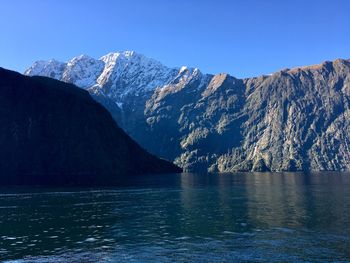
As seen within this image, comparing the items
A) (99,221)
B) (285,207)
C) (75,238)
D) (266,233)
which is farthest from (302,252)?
(285,207)

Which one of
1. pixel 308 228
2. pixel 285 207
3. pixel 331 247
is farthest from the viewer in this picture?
pixel 285 207

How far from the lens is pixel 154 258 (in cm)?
5128

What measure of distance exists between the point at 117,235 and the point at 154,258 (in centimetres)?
1695

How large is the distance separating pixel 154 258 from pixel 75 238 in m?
18.6

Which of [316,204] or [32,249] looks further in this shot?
[316,204]

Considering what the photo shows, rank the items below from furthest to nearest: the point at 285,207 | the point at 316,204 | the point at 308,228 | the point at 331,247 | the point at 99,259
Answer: the point at 316,204, the point at 285,207, the point at 308,228, the point at 331,247, the point at 99,259

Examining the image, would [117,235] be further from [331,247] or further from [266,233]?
[331,247]

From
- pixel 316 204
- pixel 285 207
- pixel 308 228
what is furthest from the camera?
pixel 316 204

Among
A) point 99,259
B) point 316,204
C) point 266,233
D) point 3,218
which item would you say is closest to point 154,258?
point 99,259

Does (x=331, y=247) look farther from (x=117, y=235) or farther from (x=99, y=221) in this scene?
(x=99, y=221)

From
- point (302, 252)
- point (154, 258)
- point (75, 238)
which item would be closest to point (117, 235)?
point (75, 238)

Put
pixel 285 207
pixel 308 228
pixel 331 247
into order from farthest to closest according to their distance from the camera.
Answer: pixel 285 207 < pixel 308 228 < pixel 331 247

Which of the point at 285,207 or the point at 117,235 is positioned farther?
the point at 285,207

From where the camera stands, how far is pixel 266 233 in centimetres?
6631
